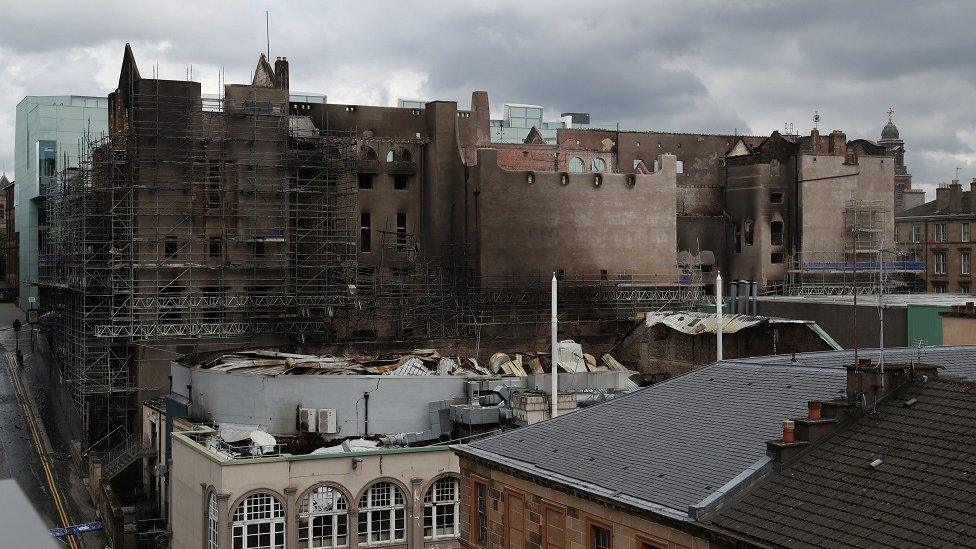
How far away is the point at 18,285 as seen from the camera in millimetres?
116812

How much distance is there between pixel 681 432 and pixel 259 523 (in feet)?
53.8

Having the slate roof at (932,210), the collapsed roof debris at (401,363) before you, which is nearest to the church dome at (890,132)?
the slate roof at (932,210)

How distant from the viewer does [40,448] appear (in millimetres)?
53656

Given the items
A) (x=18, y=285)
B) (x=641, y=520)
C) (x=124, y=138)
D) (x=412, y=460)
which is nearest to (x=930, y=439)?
(x=641, y=520)

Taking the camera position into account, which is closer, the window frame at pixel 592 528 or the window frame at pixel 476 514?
the window frame at pixel 592 528

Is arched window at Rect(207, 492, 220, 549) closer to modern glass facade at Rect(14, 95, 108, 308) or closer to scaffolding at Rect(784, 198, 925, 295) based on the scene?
scaffolding at Rect(784, 198, 925, 295)

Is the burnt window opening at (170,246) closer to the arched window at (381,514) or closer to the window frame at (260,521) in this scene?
the window frame at (260,521)

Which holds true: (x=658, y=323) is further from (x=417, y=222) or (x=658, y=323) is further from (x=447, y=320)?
(x=417, y=222)

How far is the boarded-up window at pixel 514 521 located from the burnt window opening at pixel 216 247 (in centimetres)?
3739

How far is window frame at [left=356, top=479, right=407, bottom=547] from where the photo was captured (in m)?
33.3

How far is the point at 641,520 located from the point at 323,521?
17.3 meters

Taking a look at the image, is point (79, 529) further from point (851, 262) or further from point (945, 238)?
point (945, 238)

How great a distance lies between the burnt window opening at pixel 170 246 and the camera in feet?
180

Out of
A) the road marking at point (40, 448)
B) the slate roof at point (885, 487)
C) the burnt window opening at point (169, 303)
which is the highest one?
the burnt window opening at point (169, 303)
